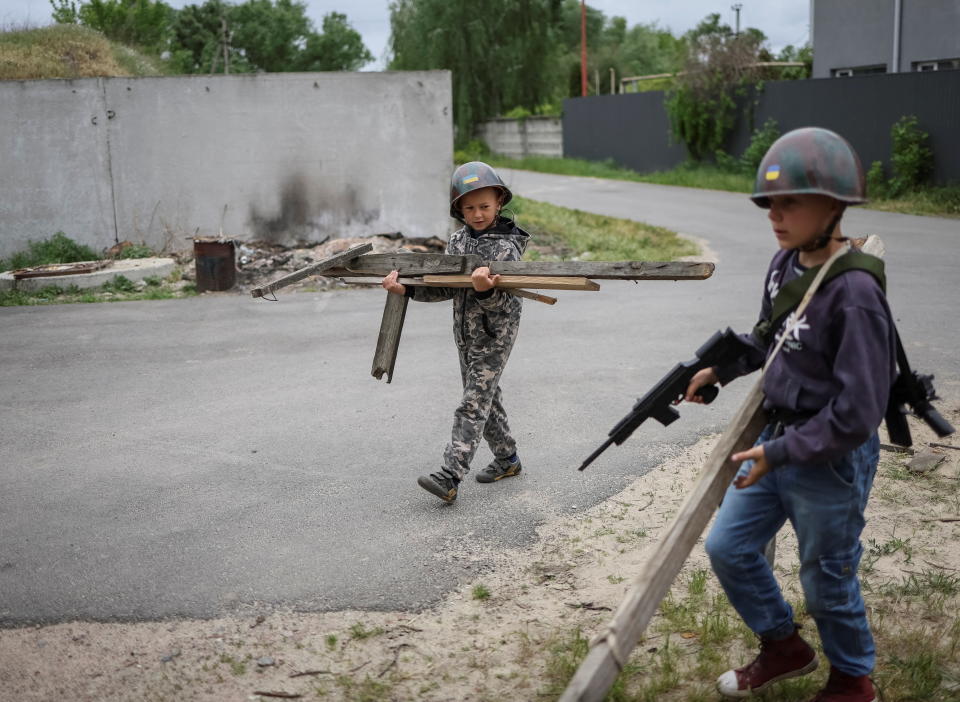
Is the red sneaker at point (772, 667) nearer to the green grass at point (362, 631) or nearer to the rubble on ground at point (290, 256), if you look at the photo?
the green grass at point (362, 631)

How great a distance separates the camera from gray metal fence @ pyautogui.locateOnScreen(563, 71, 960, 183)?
63.9 ft

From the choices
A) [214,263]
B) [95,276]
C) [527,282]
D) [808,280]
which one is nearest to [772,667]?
[808,280]

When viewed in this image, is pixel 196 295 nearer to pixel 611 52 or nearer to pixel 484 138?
pixel 484 138

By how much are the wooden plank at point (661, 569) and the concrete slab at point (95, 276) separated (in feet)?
36.6

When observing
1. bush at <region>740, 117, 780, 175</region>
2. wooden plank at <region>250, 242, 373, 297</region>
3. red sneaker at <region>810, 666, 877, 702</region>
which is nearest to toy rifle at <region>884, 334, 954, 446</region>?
red sneaker at <region>810, 666, 877, 702</region>

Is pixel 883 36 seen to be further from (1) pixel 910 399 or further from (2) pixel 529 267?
(1) pixel 910 399

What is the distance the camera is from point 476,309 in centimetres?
505

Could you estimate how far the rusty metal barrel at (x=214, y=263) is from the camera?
481 inches

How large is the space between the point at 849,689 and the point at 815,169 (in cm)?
155

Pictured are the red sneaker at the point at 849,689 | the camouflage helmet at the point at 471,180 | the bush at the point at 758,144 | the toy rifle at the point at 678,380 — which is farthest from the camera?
the bush at the point at 758,144

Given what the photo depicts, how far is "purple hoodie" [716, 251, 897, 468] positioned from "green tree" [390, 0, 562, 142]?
1594 inches

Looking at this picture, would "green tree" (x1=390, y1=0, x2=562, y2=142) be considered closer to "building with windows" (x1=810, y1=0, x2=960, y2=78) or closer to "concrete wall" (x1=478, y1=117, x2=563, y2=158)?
"concrete wall" (x1=478, y1=117, x2=563, y2=158)

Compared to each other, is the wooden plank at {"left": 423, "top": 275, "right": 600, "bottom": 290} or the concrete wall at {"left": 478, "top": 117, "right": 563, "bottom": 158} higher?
the concrete wall at {"left": 478, "top": 117, "right": 563, "bottom": 158}

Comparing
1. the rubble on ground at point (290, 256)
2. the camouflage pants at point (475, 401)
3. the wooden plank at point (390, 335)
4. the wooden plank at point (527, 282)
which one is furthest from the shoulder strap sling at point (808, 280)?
the rubble on ground at point (290, 256)
